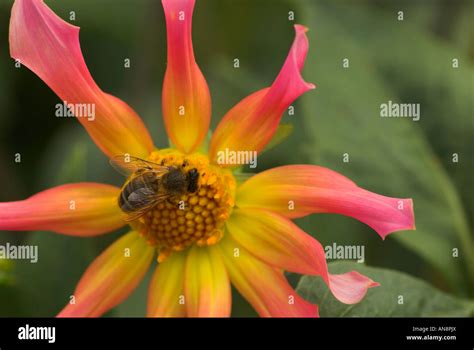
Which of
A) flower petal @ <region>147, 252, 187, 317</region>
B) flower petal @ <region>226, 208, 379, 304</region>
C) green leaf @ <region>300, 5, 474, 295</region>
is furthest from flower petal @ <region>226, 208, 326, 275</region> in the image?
green leaf @ <region>300, 5, 474, 295</region>

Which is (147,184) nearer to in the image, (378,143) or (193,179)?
(193,179)

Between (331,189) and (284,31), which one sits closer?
(331,189)

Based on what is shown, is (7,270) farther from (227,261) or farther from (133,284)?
(227,261)

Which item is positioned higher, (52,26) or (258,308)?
(52,26)

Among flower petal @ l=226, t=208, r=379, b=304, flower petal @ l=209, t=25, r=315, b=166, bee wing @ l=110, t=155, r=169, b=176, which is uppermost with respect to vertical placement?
flower petal @ l=209, t=25, r=315, b=166

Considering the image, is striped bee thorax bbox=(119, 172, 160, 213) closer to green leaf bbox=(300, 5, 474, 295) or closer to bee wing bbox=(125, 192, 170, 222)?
bee wing bbox=(125, 192, 170, 222)

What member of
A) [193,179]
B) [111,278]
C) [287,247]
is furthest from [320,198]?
[111,278]

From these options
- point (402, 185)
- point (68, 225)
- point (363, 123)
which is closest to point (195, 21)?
point (363, 123)

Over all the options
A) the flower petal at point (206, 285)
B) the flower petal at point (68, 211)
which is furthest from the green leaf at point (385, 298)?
the flower petal at point (68, 211)
